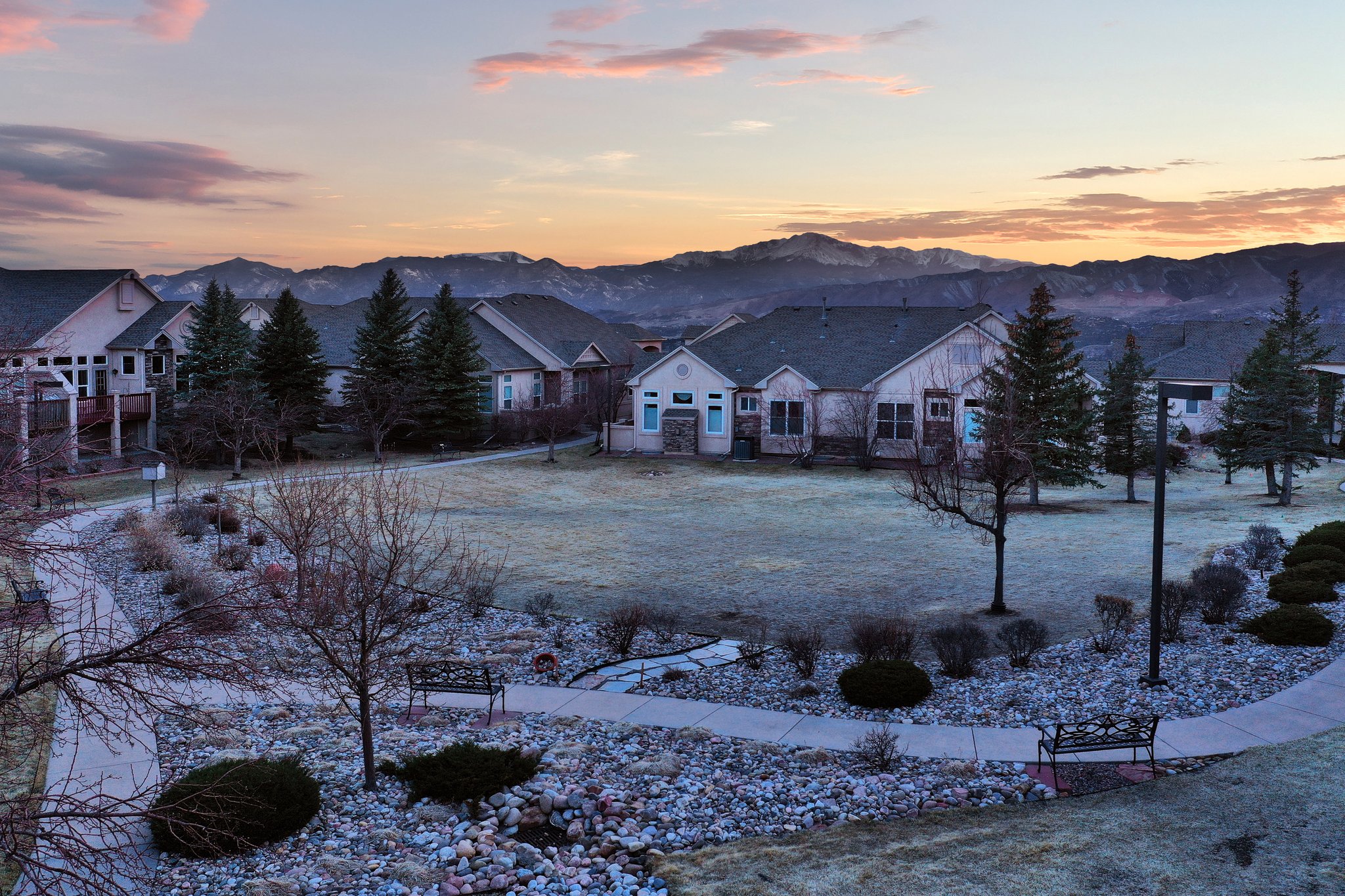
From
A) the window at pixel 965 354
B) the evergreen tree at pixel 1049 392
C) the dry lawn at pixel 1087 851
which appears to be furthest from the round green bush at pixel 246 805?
the window at pixel 965 354

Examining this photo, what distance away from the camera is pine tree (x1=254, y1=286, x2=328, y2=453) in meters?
49.8

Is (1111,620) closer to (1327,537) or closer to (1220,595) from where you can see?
(1220,595)

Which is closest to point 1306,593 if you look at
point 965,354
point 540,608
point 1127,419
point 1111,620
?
point 1111,620

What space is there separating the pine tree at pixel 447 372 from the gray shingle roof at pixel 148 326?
38.0 feet

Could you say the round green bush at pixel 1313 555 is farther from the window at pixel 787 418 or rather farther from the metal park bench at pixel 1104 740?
the window at pixel 787 418

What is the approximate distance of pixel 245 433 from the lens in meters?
42.4

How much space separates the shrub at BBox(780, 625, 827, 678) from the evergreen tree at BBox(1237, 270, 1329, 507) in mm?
25822

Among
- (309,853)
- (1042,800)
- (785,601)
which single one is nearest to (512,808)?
(309,853)

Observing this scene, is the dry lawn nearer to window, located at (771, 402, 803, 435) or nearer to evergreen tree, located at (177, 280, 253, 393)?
window, located at (771, 402, 803, 435)

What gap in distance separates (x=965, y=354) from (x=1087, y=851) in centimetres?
4127

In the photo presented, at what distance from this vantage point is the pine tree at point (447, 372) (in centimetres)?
5222

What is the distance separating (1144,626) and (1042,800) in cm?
933

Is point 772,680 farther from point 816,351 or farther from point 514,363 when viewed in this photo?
point 514,363

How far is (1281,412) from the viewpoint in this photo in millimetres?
37469
